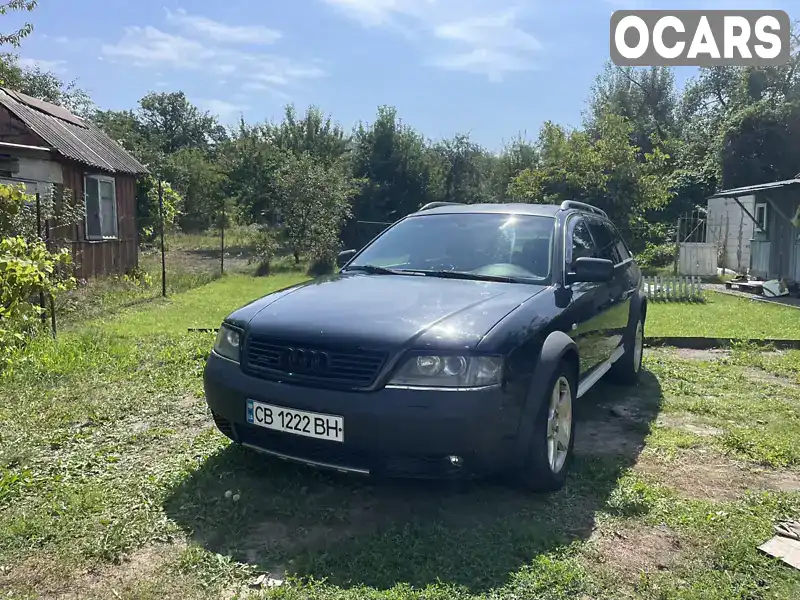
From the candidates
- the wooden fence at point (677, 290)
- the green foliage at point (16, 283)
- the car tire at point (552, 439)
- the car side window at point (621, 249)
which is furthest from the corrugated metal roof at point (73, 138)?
the wooden fence at point (677, 290)

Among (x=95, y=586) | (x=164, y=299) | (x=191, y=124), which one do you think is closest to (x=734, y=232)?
(x=164, y=299)

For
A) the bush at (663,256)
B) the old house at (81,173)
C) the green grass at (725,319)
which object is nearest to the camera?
the green grass at (725,319)

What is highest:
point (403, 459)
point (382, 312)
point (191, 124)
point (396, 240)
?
point (191, 124)

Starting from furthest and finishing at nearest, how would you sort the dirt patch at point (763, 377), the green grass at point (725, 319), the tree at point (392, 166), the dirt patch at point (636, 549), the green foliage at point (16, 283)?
1. the tree at point (392, 166)
2. the green grass at point (725, 319)
3. the dirt patch at point (763, 377)
4. the green foliage at point (16, 283)
5. the dirt patch at point (636, 549)

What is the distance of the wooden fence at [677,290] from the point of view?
42.3ft

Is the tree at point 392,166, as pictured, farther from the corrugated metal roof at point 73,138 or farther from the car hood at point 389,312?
the car hood at point 389,312

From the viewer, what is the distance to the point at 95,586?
2617mm

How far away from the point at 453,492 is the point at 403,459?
629mm

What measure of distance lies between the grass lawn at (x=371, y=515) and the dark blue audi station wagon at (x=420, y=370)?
30cm

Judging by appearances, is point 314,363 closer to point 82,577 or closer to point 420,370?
point 420,370

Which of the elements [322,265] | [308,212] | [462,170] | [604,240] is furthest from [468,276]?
[462,170]

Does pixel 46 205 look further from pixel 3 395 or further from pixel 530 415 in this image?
pixel 530 415

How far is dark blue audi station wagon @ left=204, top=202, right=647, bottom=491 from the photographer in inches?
117

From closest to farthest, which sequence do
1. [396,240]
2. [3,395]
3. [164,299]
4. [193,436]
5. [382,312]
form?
[382,312] → [193,436] → [396,240] → [3,395] → [164,299]
